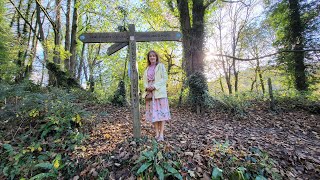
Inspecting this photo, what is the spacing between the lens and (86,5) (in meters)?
10.6

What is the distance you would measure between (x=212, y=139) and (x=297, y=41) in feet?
28.4

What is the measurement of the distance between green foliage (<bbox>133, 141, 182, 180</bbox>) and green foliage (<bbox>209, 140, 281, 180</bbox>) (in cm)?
61

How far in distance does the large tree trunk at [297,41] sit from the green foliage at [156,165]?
9.45 metres

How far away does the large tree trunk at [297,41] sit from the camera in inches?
363

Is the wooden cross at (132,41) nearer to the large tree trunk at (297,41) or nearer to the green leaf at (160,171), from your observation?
the green leaf at (160,171)

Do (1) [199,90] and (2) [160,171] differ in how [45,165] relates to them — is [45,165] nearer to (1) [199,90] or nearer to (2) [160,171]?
(2) [160,171]

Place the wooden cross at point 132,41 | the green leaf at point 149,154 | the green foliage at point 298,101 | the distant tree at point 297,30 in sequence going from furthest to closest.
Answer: the distant tree at point 297,30 → the green foliage at point 298,101 → the wooden cross at point 132,41 → the green leaf at point 149,154

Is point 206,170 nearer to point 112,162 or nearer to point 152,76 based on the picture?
point 112,162

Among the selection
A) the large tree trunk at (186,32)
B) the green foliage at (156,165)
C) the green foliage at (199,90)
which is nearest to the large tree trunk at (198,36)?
the large tree trunk at (186,32)

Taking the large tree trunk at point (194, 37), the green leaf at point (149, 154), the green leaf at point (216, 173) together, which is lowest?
the green leaf at point (216, 173)

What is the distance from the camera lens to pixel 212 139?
4.15m

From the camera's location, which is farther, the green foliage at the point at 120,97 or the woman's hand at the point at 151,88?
the green foliage at the point at 120,97

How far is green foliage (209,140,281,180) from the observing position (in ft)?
9.01

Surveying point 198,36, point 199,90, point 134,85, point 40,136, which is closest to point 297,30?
point 198,36
